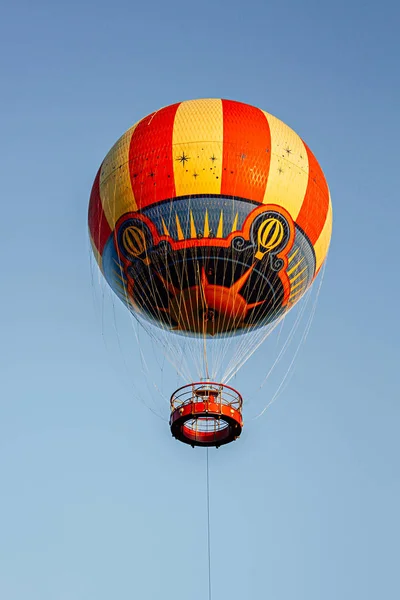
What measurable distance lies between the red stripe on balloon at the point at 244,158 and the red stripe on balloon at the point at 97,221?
369cm

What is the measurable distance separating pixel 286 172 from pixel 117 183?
444 centimetres

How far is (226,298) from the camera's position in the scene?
30.2 m

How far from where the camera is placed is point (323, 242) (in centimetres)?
3138

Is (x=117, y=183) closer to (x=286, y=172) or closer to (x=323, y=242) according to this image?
(x=286, y=172)

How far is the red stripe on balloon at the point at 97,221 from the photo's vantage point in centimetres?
3075

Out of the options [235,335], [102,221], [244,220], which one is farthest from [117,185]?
[235,335]

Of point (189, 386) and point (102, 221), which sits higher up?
point (102, 221)

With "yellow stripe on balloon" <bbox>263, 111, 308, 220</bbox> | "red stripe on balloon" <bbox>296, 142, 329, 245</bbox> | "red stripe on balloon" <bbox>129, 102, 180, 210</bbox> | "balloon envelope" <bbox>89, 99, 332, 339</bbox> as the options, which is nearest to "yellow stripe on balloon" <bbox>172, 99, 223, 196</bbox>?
"balloon envelope" <bbox>89, 99, 332, 339</bbox>

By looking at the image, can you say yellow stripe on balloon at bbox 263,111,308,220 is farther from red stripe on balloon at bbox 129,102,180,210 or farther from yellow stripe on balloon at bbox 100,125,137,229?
yellow stripe on balloon at bbox 100,125,137,229

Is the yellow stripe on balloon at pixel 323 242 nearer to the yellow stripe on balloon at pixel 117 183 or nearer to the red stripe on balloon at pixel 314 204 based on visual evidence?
the red stripe on balloon at pixel 314 204

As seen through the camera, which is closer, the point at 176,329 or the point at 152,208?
the point at 152,208

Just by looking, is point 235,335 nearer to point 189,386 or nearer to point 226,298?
point 226,298

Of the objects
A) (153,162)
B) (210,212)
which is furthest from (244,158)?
(153,162)

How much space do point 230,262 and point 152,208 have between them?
2.45m
